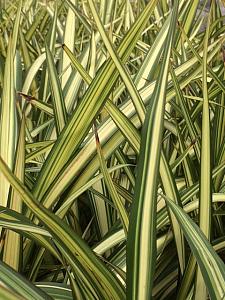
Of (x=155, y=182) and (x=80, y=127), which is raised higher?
(x=80, y=127)

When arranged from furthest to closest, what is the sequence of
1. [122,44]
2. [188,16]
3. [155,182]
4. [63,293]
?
[188,16], [122,44], [63,293], [155,182]

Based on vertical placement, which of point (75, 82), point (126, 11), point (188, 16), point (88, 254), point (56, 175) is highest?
point (126, 11)

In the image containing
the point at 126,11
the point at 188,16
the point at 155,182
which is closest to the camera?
the point at 155,182

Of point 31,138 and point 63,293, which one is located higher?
point 31,138

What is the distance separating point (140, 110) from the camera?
26.9 inches

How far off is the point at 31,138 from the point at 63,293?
0.40 m

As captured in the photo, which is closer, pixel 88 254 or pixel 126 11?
pixel 88 254

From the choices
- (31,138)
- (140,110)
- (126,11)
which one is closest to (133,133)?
(140,110)

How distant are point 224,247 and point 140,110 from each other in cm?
22

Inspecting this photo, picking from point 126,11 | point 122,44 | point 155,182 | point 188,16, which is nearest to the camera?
point 155,182

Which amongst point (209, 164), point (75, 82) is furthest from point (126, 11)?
point (209, 164)

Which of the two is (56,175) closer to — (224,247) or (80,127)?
(80,127)

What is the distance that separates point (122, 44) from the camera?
858 mm

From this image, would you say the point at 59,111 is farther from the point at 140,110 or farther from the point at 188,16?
the point at 188,16
